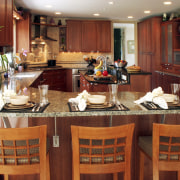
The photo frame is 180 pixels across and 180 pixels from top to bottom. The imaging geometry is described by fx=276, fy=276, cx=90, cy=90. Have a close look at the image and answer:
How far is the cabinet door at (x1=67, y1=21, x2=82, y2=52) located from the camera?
905 centimetres

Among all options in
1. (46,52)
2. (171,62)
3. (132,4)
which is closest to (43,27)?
(46,52)

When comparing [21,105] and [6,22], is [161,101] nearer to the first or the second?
[21,105]

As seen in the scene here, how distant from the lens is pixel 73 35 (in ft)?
29.8

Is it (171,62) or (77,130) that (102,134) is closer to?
(77,130)

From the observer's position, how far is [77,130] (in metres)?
1.85

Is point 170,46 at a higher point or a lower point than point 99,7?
lower

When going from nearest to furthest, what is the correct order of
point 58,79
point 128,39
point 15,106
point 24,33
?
point 15,106
point 24,33
point 58,79
point 128,39

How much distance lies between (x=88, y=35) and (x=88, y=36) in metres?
0.03

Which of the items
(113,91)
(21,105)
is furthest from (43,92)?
(113,91)

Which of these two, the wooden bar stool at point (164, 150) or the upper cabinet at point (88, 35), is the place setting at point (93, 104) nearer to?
the wooden bar stool at point (164, 150)

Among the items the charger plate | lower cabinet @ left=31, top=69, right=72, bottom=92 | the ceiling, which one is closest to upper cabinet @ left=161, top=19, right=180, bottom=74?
the ceiling

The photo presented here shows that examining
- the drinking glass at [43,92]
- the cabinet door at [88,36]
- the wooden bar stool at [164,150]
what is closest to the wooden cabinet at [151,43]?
the cabinet door at [88,36]

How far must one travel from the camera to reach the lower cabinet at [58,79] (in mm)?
8258

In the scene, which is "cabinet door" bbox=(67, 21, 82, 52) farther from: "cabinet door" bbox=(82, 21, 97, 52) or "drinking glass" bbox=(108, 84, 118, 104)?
A: "drinking glass" bbox=(108, 84, 118, 104)
